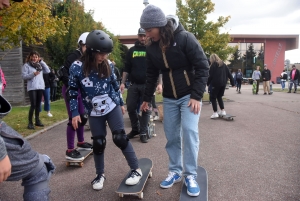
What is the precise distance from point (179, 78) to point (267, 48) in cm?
4045

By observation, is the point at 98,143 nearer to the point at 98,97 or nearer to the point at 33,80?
the point at 98,97

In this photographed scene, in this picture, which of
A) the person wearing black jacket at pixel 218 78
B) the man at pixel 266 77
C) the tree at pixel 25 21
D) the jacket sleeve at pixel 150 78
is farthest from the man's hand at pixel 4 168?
the man at pixel 266 77

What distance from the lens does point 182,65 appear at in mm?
2969

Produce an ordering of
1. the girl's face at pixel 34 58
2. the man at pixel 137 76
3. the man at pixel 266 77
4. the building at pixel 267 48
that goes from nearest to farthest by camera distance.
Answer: the man at pixel 137 76 → the girl's face at pixel 34 58 → the man at pixel 266 77 → the building at pixel 267 48

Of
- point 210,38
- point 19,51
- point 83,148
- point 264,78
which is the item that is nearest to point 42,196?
point 83,148

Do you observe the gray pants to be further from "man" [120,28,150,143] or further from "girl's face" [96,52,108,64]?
"man" [120,28,150,143]

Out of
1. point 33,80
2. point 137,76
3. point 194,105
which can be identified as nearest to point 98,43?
point 194,105

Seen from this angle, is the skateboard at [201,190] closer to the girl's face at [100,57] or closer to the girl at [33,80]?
the girl's face at [100,57]

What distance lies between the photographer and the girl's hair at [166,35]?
286 cm

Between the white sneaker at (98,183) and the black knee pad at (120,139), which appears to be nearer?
the black knee pad at (120,139)

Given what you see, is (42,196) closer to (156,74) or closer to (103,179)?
(103,179)

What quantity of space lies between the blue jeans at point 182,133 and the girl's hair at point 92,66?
84 cm

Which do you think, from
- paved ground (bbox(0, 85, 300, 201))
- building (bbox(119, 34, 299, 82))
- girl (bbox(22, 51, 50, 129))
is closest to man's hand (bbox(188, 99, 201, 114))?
paved ground (bbox(0, 85, 300, 201))

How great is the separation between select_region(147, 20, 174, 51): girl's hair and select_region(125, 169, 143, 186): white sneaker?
158cm
